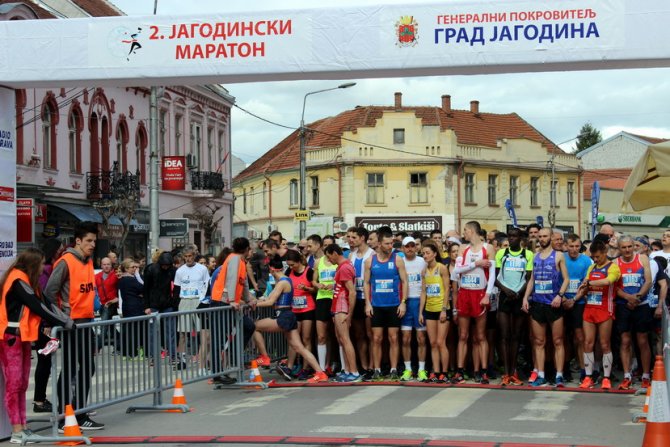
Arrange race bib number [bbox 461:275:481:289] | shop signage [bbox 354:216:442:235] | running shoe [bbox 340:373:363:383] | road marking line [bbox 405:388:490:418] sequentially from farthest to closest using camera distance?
shop signage [bbox 354:216:442:235]
running shoe [bbox 340:373:363:383]
race bib number [bbox 461:275:481:289]
road marking line [bbox 405:388:490:418]

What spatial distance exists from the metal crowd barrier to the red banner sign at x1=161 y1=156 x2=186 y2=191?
1842cm

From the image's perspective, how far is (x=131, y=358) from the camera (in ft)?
36.8

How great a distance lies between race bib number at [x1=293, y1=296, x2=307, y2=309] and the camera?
14602 mm

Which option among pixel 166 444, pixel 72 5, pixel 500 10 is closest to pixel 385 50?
pixel 500 10

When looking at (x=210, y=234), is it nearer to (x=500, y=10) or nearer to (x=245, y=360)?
(x=245, y=360)

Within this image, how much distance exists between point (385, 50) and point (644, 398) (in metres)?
5.00

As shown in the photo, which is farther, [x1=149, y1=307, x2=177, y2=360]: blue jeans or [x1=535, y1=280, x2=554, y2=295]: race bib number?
[x1=535, y1=280, x2=554, y2=295]: race bib number

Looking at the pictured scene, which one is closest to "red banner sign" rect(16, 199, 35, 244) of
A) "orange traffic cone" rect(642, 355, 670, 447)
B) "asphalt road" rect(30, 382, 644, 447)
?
"asphalt road" rect(30, 382, 644, 447)

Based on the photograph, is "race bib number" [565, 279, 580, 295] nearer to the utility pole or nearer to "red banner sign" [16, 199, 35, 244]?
"red banner sign" [16, 199, 35, 244]

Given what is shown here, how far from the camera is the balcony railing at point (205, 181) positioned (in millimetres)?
42844

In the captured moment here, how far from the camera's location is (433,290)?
13969 millimetres

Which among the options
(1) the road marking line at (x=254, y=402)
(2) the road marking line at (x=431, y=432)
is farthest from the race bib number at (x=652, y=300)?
(1) the road marking line at (x=254, y=402)

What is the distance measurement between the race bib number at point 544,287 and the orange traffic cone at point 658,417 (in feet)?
15.2

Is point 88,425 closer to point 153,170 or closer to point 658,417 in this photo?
point 658,417
